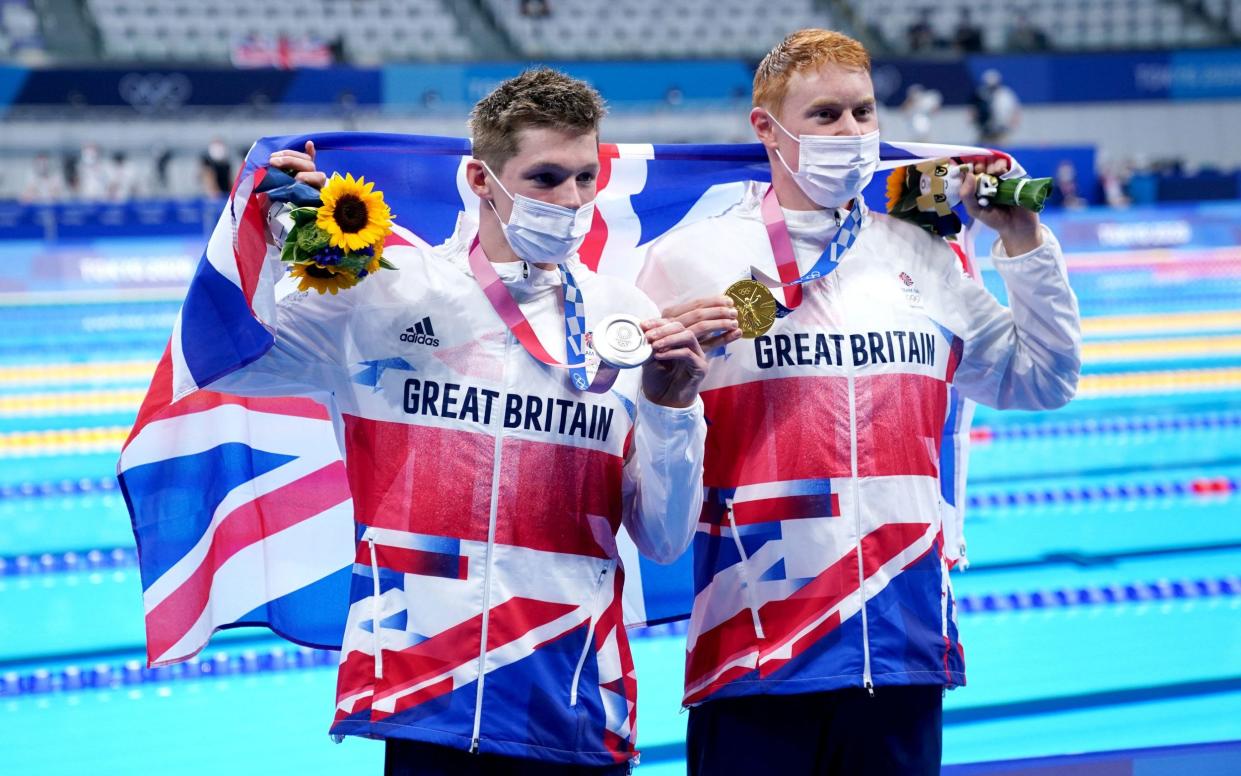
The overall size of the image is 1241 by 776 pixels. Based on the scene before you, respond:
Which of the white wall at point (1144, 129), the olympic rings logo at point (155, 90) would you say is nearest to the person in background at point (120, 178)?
the olympic rings logo at point (155, 90)

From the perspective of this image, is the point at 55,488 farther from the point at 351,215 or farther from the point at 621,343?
the point at 621,343

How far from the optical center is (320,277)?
6.91 feet

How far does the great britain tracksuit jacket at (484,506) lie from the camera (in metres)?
2.07

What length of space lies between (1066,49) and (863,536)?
2274cm

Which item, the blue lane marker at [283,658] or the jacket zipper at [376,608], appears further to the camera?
the blue lane marker at [283,658]

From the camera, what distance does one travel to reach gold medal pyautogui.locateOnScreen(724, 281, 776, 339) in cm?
222

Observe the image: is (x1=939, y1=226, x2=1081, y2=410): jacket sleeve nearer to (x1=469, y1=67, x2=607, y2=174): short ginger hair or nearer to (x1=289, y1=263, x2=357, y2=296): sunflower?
(x1=469, y1=67, x2=607, y2=174): short ginger hair

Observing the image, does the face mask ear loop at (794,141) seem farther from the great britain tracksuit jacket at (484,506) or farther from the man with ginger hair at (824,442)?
the great britain tracksuit jacket at (484,506)

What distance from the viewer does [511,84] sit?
7.03 ft

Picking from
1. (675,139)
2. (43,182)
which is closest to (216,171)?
(43,182)

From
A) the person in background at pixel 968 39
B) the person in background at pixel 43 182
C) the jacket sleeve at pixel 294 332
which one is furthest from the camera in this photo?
the person in background at pixel 968 39

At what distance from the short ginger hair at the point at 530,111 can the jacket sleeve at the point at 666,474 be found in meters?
0.44

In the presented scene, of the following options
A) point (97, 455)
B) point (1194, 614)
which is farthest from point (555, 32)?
point (1194, 614)

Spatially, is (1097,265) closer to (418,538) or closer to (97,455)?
(97,455)
